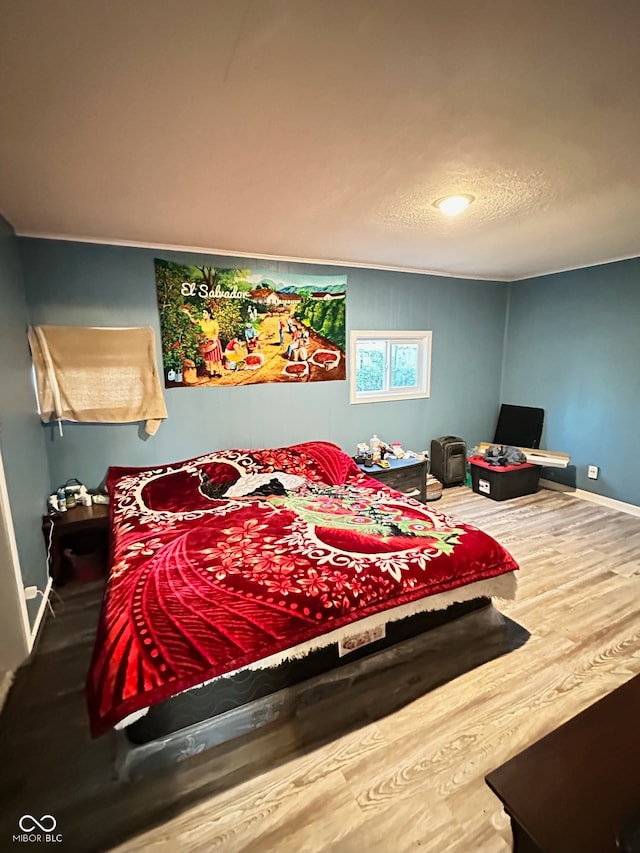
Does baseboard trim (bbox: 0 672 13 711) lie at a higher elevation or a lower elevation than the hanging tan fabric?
lower

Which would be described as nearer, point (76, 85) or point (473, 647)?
point (76, 85)

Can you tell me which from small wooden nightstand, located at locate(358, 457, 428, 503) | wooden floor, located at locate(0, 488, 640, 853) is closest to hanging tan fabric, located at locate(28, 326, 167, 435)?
wooden floor, located at locate(0, 488, 640, 853)

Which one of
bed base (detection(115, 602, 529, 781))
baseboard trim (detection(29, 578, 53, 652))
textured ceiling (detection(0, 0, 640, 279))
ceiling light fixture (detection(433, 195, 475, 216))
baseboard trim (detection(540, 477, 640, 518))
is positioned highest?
ceiling light fixture (detection(433, 195, 475, 216))

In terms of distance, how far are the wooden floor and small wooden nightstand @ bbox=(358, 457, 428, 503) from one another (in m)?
1.72

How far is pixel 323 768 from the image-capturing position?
1.42 m

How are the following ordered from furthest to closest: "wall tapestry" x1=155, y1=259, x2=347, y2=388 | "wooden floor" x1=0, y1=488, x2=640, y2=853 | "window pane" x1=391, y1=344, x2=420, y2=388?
"window pane" x1=391, y1=344, x2=420, y2=388 < "wall tapestry" x1=155, y1=259, x2=347, y2=388 < "wooden floor" x1=0, y1=488, x2=640, y2=853

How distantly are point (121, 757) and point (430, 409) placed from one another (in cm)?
390

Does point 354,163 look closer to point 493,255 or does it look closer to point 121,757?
point 493,255

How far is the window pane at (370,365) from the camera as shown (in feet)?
12.8

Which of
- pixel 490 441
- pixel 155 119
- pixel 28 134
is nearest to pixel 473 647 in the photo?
pixel 155 119

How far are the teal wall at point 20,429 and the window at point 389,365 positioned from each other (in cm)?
265

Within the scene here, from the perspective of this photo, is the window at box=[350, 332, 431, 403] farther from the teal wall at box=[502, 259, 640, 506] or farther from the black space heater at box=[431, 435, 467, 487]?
the teal wall at box=[502, 259, 640, 506]

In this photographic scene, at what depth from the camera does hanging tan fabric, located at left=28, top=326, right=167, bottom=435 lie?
103 inches

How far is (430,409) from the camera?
14.4ft
